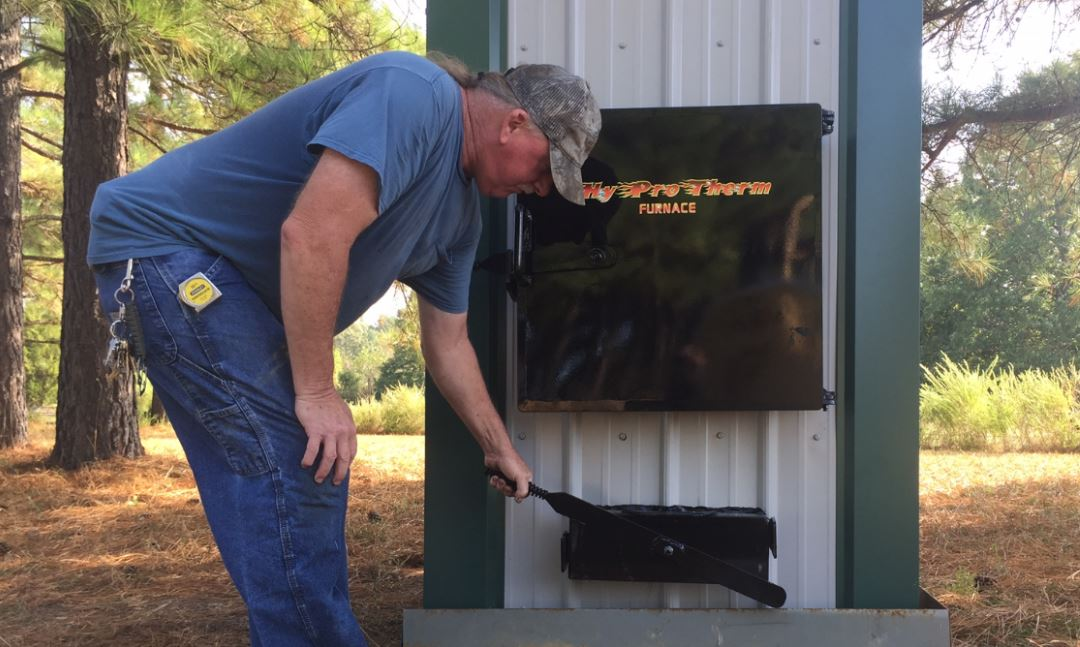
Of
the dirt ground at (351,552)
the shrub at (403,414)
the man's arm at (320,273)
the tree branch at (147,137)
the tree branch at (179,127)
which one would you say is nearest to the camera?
the man's arm at (320,273)

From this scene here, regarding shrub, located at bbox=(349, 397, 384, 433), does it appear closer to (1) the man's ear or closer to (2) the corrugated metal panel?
(2) the corrugated metal panel

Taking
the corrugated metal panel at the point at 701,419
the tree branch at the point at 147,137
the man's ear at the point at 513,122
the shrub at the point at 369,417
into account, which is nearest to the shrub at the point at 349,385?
the shrub at the point at 369,417

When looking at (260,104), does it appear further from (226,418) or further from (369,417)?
(226,418)

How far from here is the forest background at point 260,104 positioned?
22.1 ft

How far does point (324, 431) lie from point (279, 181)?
50 centimetres

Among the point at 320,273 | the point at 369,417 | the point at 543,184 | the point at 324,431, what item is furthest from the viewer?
the point at 369,417

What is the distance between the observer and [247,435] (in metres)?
1.75

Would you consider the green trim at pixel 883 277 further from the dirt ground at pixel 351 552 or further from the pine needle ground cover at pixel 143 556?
the pine needle ground cover at pixel 143 556

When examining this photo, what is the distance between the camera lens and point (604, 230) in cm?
251

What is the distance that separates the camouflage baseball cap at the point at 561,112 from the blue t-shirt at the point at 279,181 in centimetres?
16

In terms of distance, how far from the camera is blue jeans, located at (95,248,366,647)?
69.2 inches

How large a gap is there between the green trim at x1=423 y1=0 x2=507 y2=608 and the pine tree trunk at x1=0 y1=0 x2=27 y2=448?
739 cm

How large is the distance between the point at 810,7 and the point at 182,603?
3139 millimetres

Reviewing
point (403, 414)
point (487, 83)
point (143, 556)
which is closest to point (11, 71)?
point (403, 414)
